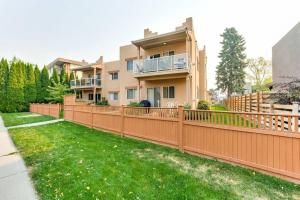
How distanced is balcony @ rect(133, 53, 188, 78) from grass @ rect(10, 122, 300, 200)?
317 inches

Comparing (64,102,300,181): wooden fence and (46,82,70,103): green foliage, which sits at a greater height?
(46,82,70,103): green foliage

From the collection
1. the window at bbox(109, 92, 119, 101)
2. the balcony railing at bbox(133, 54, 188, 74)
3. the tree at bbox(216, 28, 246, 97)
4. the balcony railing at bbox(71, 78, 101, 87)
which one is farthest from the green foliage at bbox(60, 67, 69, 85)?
the tree at bbox(216, 28, 246, 97)

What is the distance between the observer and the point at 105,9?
45.3ft

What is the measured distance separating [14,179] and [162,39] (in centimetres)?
1280

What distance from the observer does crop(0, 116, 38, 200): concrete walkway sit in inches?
135

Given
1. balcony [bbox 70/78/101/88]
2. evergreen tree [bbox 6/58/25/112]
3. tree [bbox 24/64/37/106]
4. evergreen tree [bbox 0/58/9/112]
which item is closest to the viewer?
balcony [bbox 70/78/101/88]

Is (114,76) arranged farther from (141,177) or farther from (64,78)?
(141,177)

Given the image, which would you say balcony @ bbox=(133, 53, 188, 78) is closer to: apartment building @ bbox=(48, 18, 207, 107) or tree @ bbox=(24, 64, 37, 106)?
A: apartment building @ bbox=(48, 18, 207, 107)

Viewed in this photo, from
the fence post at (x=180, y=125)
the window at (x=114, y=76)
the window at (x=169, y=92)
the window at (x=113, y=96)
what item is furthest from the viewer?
the window at (x=114, y=76)

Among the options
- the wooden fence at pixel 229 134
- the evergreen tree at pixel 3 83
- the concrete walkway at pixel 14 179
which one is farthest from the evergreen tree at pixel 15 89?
the wooden fence at pixel 229 134

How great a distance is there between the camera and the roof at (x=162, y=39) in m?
13.2

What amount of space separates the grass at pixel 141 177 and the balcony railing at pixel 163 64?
8.22 m

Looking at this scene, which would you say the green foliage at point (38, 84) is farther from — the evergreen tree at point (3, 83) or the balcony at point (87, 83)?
the balcony at point (87, 83)

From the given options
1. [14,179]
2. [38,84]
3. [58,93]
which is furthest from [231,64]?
[14,179]
